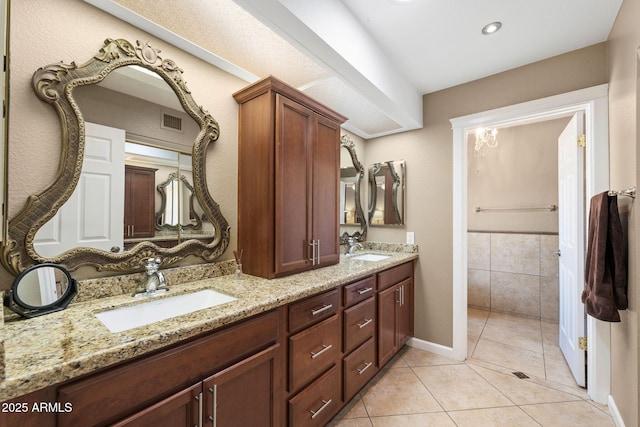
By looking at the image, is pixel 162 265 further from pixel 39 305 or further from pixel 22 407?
pixel 22 407

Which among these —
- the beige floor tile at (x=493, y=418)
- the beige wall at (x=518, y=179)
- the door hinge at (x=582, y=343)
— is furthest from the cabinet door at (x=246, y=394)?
the beige wall at (x=518, y=179)

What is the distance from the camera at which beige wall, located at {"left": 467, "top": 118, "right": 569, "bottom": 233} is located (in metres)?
3.34

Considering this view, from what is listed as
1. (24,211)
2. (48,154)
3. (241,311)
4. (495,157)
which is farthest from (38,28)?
(495,157)

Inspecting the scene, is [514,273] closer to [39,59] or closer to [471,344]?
[471,344]

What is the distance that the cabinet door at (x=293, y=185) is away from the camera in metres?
1.62

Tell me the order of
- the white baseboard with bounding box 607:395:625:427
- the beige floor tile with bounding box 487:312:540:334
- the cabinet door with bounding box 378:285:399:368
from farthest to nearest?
the beige floor tile with bounding box 487:312:540:334
the cabinet door with bounding box 378:285:399:368
the white baseboard with bounding box 607:395:625:427

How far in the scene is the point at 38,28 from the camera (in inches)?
43.2

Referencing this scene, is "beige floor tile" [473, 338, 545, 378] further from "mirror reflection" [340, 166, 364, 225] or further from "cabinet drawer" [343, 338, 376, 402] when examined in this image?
"mirror reflection" [340, 166, 364, 225]

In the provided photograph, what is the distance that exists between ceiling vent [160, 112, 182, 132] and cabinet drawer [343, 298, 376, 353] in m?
Answer: 1.52

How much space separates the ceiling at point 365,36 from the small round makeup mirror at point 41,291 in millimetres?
1227

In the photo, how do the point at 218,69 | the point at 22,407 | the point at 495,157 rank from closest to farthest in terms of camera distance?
the point at 22,407 < the point at 218,69 < the point at 495,157

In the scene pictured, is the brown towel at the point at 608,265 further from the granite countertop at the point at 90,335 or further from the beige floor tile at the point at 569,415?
the granite countertop at the point at 90,335

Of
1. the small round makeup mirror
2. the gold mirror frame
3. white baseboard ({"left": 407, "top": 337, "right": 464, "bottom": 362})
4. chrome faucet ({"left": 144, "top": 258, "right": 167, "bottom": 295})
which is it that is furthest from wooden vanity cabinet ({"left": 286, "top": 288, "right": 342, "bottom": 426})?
white baseboard ({"left": 407, "top": 337, "right": 464, "bottom": 362})

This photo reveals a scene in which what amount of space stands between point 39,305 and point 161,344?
1.93 feet
